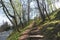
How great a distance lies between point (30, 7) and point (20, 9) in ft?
7.78

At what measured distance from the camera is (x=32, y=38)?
1789 cm

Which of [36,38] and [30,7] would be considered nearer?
[36,38]

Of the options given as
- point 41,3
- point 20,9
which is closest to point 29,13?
point 20,9

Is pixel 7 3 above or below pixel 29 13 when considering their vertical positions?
above

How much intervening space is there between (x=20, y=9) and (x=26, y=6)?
2.02m

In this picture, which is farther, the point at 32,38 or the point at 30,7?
the point at 30,7

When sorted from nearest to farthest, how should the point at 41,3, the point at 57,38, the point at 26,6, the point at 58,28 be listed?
the point at 57,38 → the point at 58,28 → the point at 41,3 → the point at 26,6

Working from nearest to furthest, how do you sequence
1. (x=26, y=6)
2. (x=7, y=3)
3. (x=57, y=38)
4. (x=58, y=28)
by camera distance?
(x=57, y=38) → (x=58, y=28) → (x=7, y=3) → (x=26, y=6)

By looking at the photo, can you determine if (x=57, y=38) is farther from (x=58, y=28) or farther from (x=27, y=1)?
(x=27, y=1)

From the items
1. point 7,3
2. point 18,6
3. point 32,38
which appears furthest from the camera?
point 18,6

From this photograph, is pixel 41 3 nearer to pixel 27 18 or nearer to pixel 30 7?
pixel 30 7

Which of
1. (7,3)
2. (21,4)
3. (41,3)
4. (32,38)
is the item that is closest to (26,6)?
(21,4)

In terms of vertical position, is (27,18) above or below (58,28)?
below

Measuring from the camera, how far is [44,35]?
16.7m
